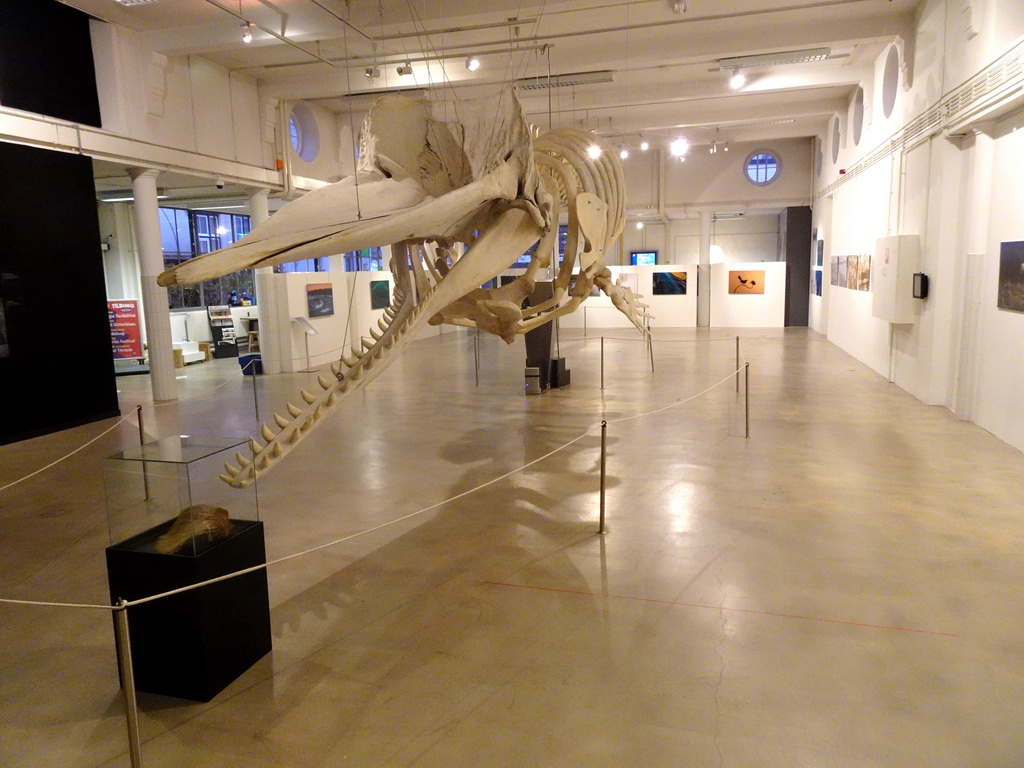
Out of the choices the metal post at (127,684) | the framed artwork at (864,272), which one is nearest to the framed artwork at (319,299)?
the framed artwork at (864,272)

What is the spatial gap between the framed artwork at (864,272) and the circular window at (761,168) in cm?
945

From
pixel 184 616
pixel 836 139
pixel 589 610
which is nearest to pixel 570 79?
pixel 836 139

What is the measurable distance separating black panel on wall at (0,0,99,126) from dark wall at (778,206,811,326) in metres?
19.2

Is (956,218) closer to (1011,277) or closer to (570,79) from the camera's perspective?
(1011,277)

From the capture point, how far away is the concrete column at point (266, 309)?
14320 millimetres

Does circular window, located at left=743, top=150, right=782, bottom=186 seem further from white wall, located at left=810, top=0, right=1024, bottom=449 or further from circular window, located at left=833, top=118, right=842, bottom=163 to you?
→ white wall, located at left=810, top=0, right=1024, bottom=449

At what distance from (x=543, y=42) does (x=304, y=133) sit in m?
6.76

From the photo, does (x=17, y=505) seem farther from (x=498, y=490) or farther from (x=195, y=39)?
(x=195, y=39)

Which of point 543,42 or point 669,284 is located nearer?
point 543,42

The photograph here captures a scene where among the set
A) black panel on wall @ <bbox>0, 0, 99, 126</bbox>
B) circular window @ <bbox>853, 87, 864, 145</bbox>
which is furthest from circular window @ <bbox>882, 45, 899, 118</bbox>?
black panel on wall @ <bbox>0, 0, 99, 126</bbox>

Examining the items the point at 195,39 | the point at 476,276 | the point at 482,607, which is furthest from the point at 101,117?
the point at 482,607

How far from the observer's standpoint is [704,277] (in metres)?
23.2

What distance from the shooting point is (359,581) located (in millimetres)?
4648

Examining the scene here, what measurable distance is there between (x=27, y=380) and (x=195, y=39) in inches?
213
